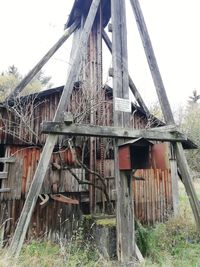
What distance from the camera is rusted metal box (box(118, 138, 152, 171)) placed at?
4.73 m

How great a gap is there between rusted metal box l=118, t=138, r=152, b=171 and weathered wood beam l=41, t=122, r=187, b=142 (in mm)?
256

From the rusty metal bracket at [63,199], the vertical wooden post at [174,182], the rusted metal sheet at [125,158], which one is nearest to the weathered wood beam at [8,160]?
the rusty metal bracket at [63,199]

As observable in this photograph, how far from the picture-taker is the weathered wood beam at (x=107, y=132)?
175 inches

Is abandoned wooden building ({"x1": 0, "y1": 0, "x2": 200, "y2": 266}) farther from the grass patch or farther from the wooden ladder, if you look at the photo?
the grass patch

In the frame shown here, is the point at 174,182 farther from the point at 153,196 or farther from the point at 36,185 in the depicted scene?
the point at 36,185

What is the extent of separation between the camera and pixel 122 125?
5246mm

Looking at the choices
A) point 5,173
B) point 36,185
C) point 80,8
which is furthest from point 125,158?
point 80,8

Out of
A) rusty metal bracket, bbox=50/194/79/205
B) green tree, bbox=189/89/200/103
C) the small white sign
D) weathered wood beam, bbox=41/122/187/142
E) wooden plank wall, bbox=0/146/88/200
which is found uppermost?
green tree, bbox=189/89/200/103

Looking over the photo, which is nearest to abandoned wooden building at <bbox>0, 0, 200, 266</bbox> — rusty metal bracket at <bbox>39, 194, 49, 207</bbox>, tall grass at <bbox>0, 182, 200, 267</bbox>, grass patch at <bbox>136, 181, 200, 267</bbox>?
rusty metal bracket at <bbox>39, 194, 49, 207</bbox>

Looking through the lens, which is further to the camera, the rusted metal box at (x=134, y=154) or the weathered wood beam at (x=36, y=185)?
the rusted metal box at (x=134, y=154)

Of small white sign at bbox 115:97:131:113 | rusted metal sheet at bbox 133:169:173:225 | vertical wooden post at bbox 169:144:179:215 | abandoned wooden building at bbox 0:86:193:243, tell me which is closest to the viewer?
small white sign at bbox 115:97:131:113

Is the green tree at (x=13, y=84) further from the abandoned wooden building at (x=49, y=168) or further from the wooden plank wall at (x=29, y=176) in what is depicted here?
the wooden plank wall at (x=29, y=176)

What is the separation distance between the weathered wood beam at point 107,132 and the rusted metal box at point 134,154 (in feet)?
0.84

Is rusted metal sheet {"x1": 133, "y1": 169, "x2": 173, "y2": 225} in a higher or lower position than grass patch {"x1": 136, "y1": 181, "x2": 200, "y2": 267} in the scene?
higher
